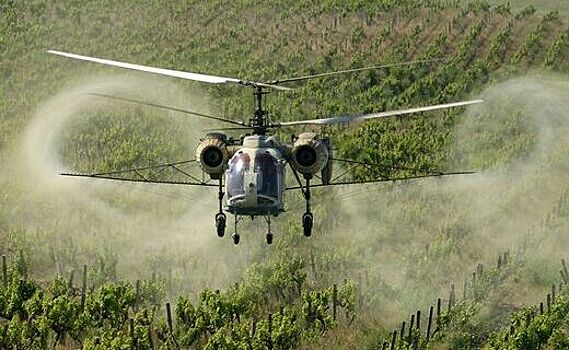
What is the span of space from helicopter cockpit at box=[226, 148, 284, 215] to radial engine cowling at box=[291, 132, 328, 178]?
1.86m

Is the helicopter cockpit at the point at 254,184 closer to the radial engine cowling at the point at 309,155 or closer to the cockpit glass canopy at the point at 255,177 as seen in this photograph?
the cockpit glass canopy at the point at 255,177

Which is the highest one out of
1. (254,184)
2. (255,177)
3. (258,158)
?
(258,158)

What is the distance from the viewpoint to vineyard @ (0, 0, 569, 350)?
1609 inches

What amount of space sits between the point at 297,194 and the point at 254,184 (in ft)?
105

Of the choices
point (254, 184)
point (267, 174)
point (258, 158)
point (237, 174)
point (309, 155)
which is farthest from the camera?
point (309, 155)

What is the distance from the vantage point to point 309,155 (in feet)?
99.2

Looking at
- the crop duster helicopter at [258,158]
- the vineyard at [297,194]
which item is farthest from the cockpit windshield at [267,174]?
the vineyard at [297,194]

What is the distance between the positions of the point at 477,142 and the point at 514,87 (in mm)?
11873

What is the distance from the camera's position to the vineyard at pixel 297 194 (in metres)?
40.9

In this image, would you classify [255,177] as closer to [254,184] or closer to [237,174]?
[254,184]

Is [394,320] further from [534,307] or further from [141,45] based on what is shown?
[141,45]

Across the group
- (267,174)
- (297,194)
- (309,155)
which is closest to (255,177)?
(267,174)

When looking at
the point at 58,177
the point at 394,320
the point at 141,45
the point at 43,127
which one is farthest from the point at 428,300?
the point at 141,45

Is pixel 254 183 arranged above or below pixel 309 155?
below
